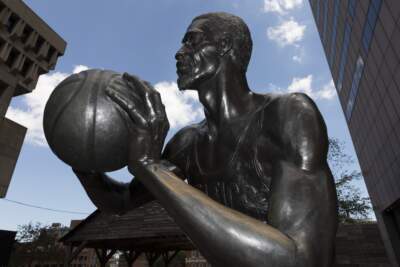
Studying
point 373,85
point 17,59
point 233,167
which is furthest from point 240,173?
point 17,59

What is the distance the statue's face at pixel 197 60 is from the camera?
1723 millimetres

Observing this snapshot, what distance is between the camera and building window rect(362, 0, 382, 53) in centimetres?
1527

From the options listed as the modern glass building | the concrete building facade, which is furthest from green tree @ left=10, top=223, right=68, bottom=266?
the modern glass building

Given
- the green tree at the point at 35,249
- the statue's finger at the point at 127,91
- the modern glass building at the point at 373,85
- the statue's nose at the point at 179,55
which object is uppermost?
the modern glass building at the point at 373,85

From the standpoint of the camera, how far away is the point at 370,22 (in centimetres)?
1645

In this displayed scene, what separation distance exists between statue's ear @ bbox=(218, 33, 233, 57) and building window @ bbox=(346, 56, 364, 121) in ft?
66.8

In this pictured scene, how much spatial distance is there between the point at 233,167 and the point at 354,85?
911 inches

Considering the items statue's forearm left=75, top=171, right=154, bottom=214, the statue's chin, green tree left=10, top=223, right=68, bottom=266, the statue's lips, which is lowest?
green tree left=10, top=223, right=68, bottom=266

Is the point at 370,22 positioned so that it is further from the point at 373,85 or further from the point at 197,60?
the point at 197,60

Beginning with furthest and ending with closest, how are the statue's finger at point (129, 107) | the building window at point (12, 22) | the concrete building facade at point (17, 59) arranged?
the building window at point (12, 22), the concrete building facade at point (17, 59), the statue's finger at point (129, 107)

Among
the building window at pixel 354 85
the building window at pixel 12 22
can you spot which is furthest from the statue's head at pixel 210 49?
the building window at pixel 12 22

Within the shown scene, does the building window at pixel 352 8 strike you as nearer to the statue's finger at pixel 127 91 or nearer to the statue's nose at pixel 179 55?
the statue's nose at pixel 179 55

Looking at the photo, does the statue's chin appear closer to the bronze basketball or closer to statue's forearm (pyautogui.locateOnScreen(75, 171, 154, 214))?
the bronze basketball

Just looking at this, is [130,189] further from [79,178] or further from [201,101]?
[201,101]
